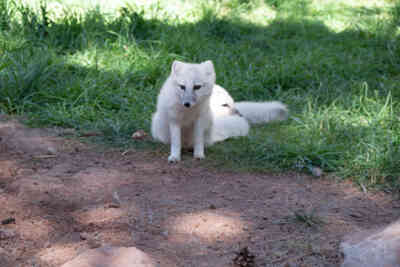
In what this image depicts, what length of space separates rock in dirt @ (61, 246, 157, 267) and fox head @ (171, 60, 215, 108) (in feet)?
4.78

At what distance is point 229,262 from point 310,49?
13.6 feet

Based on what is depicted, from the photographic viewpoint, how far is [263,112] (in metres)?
4.12

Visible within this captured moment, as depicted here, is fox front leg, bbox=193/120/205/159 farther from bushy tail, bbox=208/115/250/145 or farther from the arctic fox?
bushy tail, bbox=208/115/250/145

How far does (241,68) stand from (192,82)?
2082mm

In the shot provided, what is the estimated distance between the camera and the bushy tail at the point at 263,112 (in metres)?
4.11

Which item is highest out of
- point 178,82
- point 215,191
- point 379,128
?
point 178,82

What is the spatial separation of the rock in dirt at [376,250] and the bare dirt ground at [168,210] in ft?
0.65

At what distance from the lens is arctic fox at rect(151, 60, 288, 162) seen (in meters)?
3.31

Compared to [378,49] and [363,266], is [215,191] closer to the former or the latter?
[363,266]

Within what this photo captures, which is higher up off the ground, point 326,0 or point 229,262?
point 326,0

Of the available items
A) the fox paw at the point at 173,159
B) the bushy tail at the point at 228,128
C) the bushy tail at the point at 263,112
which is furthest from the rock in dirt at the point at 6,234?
the bushy tail at the point at 263,112

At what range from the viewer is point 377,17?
6.56 metres

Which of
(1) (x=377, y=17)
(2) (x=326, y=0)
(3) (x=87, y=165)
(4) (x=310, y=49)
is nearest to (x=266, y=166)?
(3) (x=87, y=165)

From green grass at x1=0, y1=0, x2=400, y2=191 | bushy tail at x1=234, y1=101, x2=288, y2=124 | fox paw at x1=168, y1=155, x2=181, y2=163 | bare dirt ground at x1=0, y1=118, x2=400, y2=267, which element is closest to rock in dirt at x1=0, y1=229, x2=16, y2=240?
bare dirt ground at x1=0, y1=118, x2=400, y2=267
